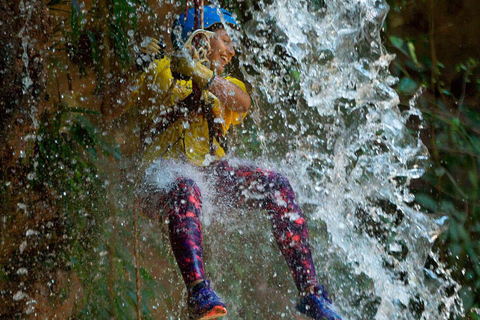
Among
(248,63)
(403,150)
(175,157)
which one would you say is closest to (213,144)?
(175,157)

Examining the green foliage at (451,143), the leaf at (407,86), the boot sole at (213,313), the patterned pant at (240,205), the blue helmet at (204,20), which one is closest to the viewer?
the boot sole at (213,313)

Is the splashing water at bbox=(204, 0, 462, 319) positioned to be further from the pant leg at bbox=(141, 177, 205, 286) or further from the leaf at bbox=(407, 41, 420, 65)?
the pant leg at bbox=(141, 177, 205, 286)

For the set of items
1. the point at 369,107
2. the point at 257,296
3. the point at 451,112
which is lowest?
the point at 257,296

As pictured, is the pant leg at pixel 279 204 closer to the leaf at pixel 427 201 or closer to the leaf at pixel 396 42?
the leaf at pixel 427 201

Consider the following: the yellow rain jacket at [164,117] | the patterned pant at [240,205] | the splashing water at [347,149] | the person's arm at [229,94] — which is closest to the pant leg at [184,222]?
the patterned pant at [240,205]

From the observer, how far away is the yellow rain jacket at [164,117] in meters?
1.40

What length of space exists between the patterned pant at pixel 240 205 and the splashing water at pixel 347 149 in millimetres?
399

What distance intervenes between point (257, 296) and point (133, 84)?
1071 mm

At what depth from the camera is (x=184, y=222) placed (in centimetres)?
126

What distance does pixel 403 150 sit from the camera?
2.12m

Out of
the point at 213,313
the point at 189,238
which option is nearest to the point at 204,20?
the point at 189,238

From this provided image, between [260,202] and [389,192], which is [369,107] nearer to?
[389,192]

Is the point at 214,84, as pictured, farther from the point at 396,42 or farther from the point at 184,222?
the point at 396,42

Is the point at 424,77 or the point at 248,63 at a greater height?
the point at 248,63
